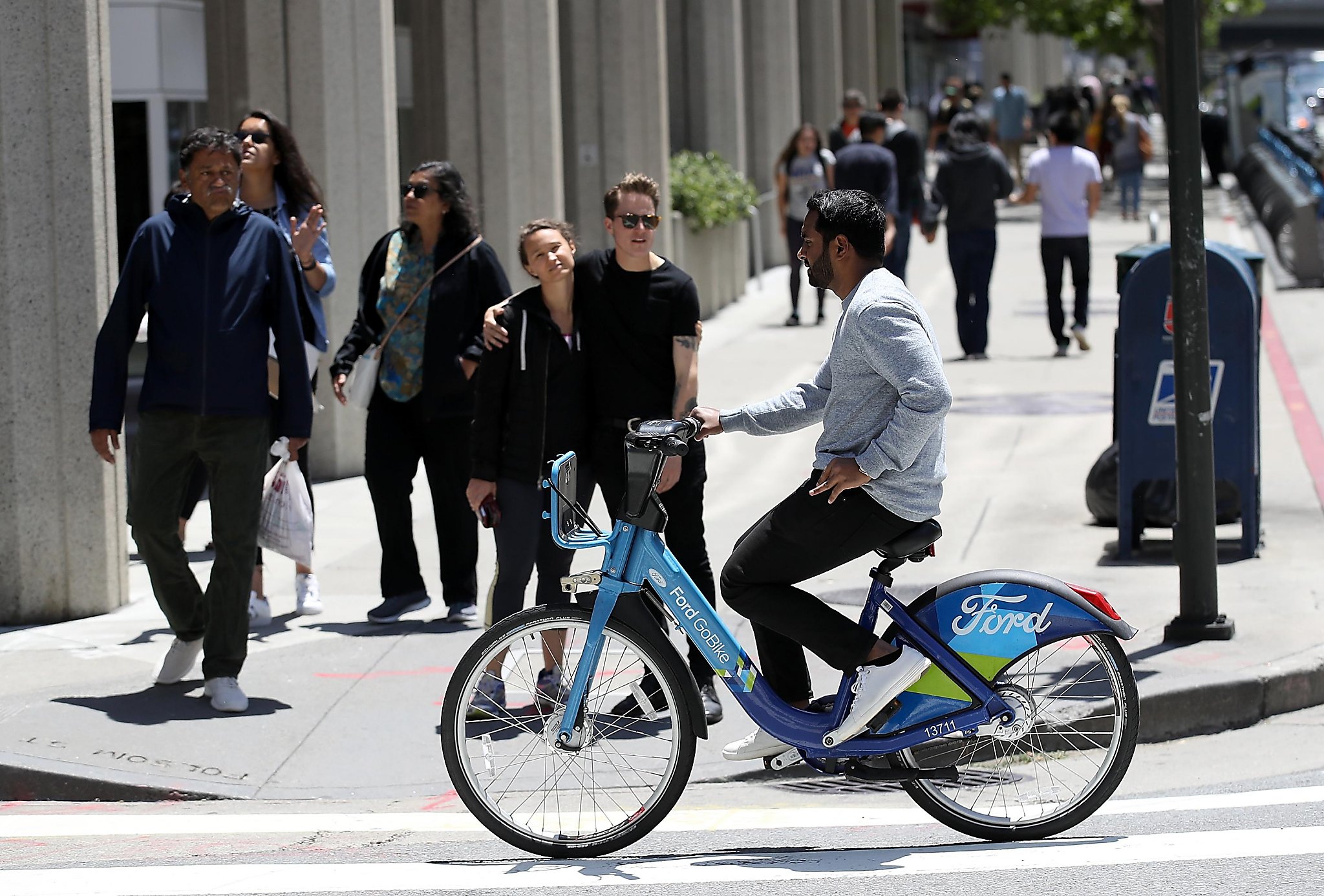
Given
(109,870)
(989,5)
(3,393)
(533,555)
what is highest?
(989,5)

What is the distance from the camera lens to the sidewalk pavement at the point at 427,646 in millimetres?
6273

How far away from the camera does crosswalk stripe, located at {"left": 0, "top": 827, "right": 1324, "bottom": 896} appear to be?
488 centimetres

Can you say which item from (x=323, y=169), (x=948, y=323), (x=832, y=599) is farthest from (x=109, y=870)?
(x=948, y=323)

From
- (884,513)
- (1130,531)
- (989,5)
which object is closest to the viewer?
(884,513)

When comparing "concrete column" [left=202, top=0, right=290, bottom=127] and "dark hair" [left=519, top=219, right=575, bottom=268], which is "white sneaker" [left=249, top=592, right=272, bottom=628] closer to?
"dark hair" [left=519, top=219, right=575, bottom=268]

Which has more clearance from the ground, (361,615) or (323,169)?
(323,169)

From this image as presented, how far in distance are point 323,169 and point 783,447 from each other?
11.0ft

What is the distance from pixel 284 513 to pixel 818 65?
22.4 m

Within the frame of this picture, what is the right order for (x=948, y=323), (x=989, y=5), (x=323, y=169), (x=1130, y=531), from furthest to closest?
(x=989, y=5) → (x=948, y=323) → (x=323, y=169) → (x=1130, y=531)

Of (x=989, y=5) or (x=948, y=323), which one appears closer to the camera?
(x=948, y=323)

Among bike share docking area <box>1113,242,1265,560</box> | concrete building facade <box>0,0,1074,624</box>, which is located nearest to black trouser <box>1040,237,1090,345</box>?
concrete building facade <box>0,0,1074,624</box>

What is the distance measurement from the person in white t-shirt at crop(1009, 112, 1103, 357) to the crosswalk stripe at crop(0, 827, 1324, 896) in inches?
413

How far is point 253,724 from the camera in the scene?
261 inches

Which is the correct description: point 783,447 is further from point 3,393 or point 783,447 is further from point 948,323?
point 948,323
